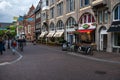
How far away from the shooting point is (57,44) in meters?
40.2

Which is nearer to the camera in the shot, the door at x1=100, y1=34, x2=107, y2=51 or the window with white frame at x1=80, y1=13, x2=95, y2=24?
the door at x1=100, y1=34, x2=107, y2=51

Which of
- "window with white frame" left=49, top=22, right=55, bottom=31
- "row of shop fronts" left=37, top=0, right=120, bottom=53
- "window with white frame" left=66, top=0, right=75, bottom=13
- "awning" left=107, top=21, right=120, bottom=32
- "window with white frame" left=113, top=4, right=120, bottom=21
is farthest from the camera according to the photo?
"window with white frame" left=49, top=22, right=55, bottom=31

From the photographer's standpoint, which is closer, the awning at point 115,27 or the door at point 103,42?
the awning at point 115,27

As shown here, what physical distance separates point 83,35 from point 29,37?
49925mm

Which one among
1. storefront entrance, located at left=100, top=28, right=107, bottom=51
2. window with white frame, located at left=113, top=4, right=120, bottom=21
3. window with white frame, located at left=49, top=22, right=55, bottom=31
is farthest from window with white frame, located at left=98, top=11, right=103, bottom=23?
window with white frame, located at left=49, top=22, right=55, bottom=31

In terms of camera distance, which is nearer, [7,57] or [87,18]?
[7,57]

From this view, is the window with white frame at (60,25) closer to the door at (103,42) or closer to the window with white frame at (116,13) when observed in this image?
the door at (103,42)

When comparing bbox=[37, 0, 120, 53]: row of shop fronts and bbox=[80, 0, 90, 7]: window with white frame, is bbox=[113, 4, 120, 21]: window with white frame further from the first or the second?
bbox=[80, 0, 90, 7]: window with white frame

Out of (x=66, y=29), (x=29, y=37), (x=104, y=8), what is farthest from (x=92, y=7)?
(x=29, y=37)

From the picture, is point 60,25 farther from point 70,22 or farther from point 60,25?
point 70,22

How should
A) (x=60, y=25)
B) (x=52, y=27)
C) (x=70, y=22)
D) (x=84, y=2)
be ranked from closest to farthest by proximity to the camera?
(x=84, y=2) → (x=70, y=22) → (x=60, y=25) → (x=52, y=27)

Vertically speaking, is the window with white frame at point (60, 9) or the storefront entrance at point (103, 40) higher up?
the window with white frame at point (60, 9)

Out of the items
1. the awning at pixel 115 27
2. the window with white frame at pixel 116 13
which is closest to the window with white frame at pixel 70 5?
the window with white frame at pixel 116 13

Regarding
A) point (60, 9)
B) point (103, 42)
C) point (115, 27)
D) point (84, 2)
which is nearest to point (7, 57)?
point (115, 27)
